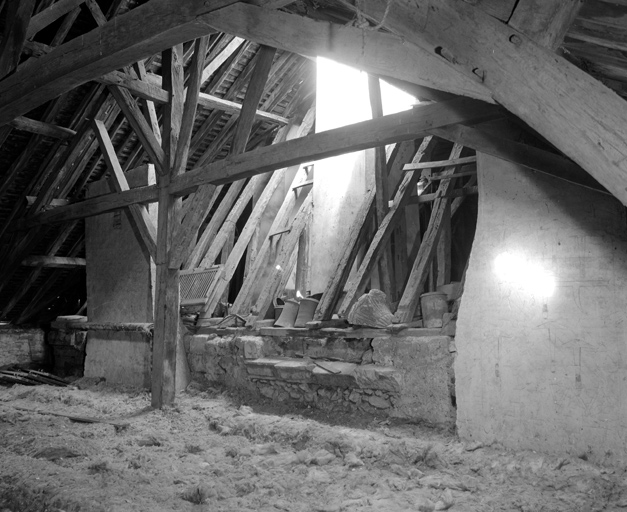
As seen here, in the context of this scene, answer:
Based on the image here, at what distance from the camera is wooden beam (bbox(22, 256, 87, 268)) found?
310 inches

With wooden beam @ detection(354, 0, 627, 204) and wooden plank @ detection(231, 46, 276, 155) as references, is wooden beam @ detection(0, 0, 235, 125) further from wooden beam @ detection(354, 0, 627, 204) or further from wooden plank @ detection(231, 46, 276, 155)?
wooden beam @ detection(354, 0, 627, 204)

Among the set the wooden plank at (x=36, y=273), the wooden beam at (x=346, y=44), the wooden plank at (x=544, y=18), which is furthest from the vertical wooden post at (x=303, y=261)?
the wooden plank at (x=544, y=18)

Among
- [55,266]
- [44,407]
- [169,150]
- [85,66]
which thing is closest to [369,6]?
[85,66]

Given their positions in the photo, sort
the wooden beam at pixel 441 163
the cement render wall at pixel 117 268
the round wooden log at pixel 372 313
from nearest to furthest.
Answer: the round wooden log at pixel 372 313
the wooden beam at pixel 441 163
the cement render wall at pixel 117 268

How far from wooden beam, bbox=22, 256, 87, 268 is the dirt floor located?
3248mm

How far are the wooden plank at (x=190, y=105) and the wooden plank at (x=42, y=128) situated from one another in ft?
7.15

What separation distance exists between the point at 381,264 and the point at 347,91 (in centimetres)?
256

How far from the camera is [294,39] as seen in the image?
291 centimetres

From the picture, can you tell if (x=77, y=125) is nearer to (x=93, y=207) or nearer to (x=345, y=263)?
(x=93, y=207)

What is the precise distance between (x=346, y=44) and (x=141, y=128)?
3.48 m

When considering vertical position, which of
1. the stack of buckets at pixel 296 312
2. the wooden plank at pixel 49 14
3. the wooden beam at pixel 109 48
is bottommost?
the stack of buckets at pixel 296 312

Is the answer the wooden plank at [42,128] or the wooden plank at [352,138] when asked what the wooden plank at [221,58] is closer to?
the wooden plank at [42,128]

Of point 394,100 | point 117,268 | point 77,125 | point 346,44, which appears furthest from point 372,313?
point 77,125

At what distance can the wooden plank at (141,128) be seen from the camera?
5.60m
